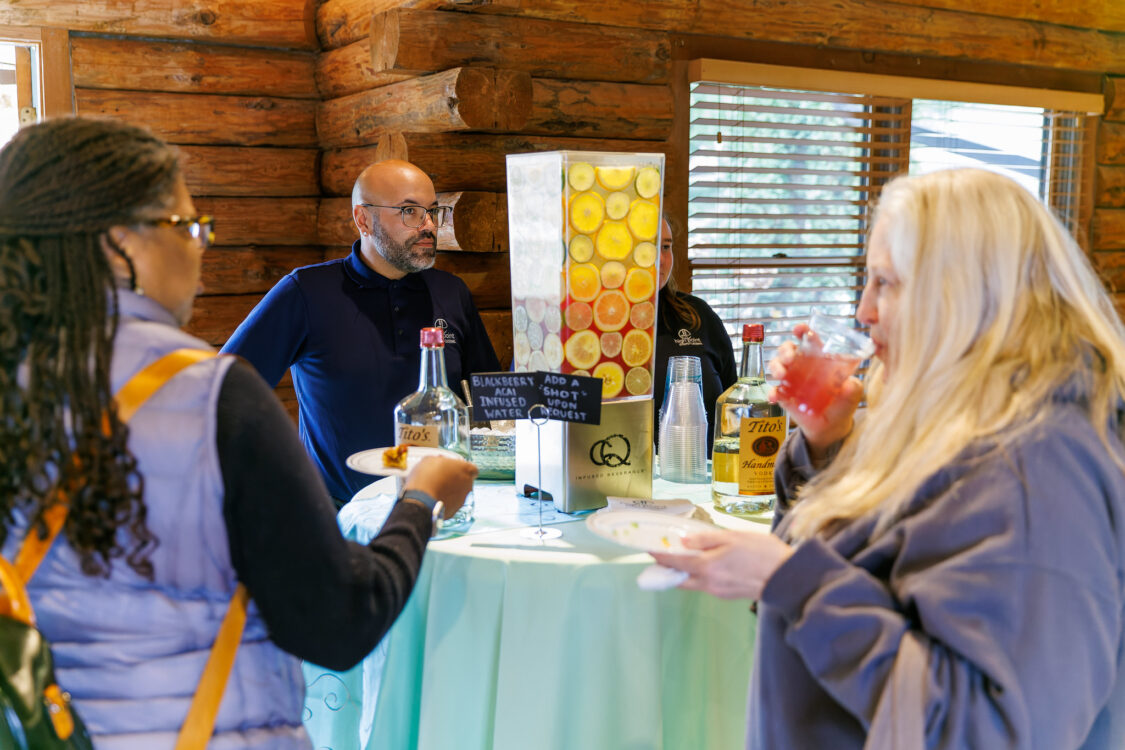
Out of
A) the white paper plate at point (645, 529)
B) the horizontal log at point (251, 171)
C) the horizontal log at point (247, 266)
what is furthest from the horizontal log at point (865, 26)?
the white paper plate at point (645, 529)

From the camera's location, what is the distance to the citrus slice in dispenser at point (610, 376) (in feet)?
6.51

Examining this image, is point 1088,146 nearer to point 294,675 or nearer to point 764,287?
point 764,287

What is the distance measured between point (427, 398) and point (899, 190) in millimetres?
1023

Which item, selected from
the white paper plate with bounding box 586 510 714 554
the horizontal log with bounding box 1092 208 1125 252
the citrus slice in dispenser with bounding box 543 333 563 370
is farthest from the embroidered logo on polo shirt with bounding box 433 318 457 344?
the horizontal log with bounding box 1092 208 1125 252

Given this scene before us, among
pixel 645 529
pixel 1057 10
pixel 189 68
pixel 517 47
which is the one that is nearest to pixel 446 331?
pixel 517 47

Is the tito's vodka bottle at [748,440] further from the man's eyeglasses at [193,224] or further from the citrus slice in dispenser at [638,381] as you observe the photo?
the man's eyeglasses at [193,224]

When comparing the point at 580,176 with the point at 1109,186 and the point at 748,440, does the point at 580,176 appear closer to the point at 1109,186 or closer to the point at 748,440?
the point at 748,440

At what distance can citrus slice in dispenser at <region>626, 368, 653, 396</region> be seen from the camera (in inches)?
79.3

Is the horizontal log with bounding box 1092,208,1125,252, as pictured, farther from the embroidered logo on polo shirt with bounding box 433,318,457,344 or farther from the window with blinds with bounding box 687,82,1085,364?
the embroidered logo on polo shirt with bounding box 433,318,457,344

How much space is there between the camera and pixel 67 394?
108cm

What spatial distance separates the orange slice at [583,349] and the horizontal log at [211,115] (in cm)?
306

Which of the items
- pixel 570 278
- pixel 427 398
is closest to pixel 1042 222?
pixel 570 278

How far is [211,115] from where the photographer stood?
4500 mm

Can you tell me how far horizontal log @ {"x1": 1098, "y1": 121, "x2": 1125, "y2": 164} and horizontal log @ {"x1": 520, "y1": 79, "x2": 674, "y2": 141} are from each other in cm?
283
